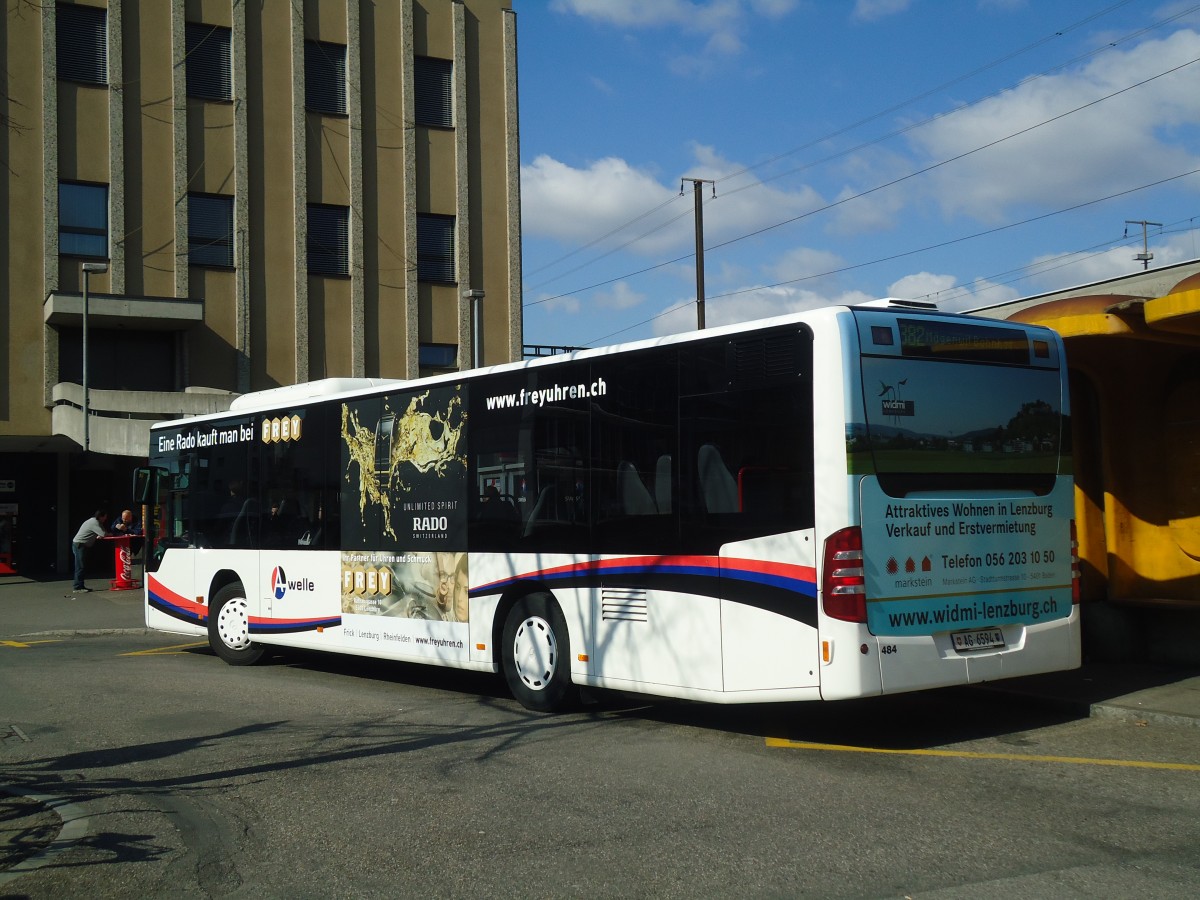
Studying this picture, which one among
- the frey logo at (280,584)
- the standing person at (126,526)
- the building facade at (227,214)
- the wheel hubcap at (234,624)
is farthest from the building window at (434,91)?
the frey logo at (280,584)

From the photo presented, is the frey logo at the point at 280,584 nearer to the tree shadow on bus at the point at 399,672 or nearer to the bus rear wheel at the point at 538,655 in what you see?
the tree shadow on bus at the point at 399,672

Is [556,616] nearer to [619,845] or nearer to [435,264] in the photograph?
[619,845]

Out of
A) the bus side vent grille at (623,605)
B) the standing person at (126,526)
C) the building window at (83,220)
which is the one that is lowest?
the bus side vent grille at (623,605)

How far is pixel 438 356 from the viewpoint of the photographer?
3412cm

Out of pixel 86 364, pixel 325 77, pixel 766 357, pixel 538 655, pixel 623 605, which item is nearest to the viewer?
pixel 766 357

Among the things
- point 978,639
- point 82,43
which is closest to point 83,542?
point 82,43

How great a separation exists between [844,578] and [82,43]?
1115 inches

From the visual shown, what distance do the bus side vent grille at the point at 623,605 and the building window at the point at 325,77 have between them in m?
26.4

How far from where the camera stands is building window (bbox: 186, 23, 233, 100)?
31.1 m

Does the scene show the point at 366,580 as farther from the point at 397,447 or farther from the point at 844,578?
the point at 844,578

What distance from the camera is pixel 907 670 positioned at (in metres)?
8.06

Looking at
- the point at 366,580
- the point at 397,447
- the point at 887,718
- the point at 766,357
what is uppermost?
the point at 766,357

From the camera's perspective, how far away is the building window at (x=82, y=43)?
29.7m

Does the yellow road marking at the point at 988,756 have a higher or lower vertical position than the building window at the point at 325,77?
lower
